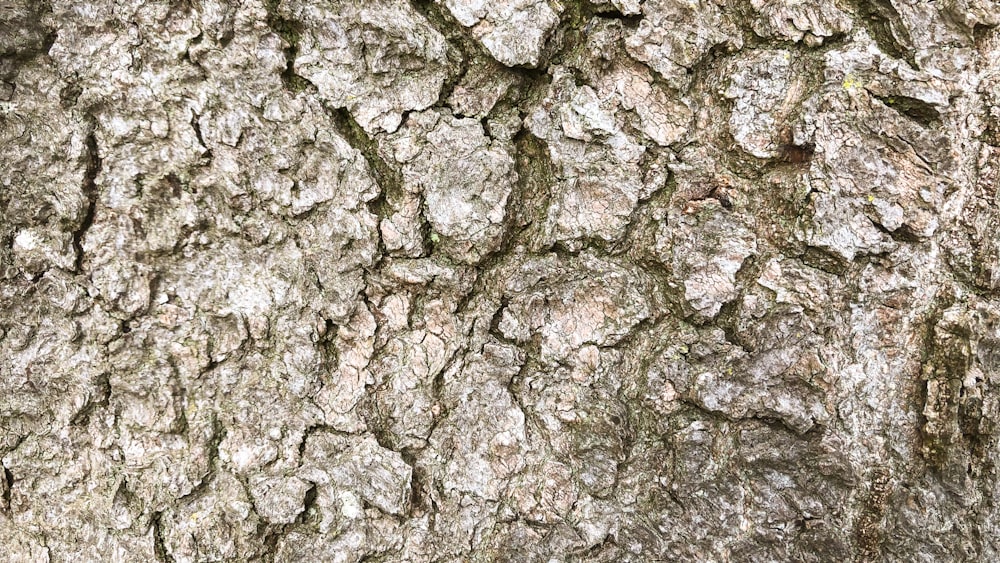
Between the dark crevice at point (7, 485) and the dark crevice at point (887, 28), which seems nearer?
the dark crevice at point (887, 28)

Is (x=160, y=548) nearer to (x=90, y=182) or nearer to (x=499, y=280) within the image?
(x=90, y=182)

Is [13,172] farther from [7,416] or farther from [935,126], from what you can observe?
[935,126]

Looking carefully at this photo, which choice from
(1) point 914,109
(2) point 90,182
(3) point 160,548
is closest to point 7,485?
(3) point 160,548

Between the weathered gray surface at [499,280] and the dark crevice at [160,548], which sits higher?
the weathered gray surface at [499,280]

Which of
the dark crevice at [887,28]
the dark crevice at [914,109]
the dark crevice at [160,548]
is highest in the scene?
the dark crevice at [887,28]

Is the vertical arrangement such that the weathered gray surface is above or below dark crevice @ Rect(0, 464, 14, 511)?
above

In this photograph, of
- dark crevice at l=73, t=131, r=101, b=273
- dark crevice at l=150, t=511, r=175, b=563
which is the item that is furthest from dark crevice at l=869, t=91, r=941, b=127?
dark crevice at l=150, t=511, r=175, b=563

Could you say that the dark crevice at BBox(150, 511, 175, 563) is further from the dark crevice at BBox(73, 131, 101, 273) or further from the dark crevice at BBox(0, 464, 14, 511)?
the dark crevice at BBox(73, 131, 101, 273)

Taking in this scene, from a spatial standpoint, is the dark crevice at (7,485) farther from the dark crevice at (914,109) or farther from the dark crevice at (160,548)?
the dark crevice at (914,109)

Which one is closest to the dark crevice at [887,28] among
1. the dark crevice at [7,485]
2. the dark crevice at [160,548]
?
the dark crevice at [160,548]

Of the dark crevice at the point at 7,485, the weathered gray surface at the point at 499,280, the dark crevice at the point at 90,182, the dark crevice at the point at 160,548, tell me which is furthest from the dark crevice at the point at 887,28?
the dark crevice at the point at 7,485
